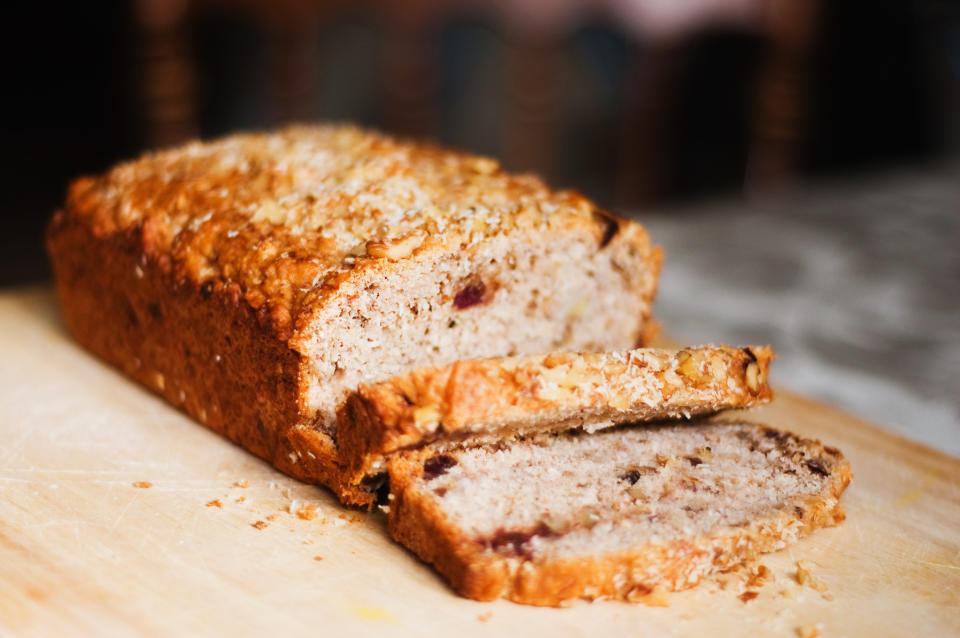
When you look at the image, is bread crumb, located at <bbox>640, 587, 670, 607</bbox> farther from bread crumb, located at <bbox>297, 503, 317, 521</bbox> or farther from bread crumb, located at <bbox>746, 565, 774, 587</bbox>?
bread crumb, located at <bbox>297, 503, 317, 521</bbox>

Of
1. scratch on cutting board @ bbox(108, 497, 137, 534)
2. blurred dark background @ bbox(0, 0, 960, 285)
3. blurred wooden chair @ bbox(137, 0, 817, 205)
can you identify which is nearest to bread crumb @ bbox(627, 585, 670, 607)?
scratch on cutting board @ bbox(108, 497, 137, 534)

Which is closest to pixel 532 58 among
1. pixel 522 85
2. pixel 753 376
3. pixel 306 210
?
pixel 522 85

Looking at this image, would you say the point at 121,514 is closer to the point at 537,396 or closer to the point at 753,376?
the point at 537,396

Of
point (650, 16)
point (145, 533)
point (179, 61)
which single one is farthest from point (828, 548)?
point (650, 16)

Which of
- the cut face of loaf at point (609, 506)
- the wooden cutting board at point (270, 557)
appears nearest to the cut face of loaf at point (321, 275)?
the wooden cutting board at point (270, 557)

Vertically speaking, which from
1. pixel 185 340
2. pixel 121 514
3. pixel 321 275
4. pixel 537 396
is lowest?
pixel 121 514
